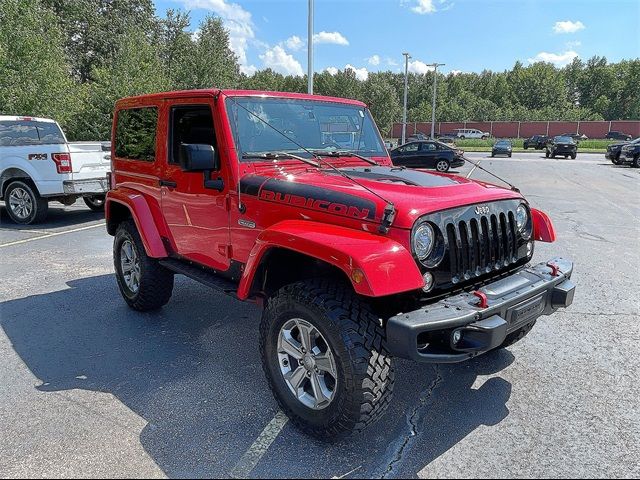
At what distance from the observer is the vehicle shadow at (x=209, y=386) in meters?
2.61

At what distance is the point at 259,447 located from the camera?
269cm

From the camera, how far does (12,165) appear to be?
924 cm

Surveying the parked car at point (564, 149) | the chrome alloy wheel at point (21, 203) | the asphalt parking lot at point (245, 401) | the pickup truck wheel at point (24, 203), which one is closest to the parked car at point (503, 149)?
the parked car at point (564, 149)

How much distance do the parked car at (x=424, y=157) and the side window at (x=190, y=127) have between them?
61.1 feet

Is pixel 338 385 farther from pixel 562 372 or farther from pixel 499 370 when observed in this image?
pixel 562 372

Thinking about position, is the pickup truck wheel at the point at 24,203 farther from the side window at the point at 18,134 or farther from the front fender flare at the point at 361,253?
the front fender flare at the point at 361,253

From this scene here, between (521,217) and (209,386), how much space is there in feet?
8.25

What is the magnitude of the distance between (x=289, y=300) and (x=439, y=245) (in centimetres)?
92

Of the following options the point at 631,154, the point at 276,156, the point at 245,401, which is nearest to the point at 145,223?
the point at 276,156

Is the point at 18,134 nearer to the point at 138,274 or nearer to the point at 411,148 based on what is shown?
the point at 138,274

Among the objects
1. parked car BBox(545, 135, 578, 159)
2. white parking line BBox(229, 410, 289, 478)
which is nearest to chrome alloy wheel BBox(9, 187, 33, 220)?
white parking line BBox(229, 410, 289, 478)

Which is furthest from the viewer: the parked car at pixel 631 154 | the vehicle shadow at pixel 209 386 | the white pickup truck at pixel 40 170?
the parked car at pixel 631 154

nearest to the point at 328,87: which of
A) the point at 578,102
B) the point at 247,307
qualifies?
the point at 247,307

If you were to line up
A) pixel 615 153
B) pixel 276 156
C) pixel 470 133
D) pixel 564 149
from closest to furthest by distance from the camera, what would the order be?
pixel 276 156, pixel 615 153, pixel 564 149, pixel 470 133
